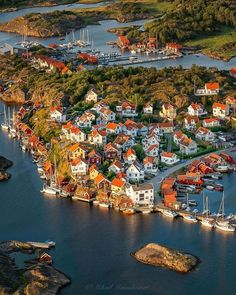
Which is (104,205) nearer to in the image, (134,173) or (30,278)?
(134,173)

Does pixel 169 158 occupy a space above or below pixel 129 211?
above

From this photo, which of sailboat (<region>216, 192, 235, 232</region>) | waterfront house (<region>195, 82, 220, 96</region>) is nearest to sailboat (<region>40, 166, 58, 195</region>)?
sailboat (<region>216, 192, 235, 232</region>)

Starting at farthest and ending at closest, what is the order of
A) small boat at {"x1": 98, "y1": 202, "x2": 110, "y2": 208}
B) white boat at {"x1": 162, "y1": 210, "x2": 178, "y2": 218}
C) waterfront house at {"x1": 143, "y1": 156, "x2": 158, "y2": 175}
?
waterfront house at {"x1": 143, "y1": 156, "x2": 158, "y2": 175}
small boat at {"x1": 98, "y1": 202, "x2": 110, "y2": 208}
white boat at {"x1": 162, "y1": 210, "x2": 178, "y2": 218}

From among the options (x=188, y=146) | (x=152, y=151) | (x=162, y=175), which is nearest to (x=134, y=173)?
(x=162, y=175)

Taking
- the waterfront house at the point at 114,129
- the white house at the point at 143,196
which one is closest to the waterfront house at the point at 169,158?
the waterfront house at the point at 114,129

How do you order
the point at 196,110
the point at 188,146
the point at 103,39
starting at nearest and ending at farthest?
the point at 188,146 → the point at 196,110 → the point at 103,39

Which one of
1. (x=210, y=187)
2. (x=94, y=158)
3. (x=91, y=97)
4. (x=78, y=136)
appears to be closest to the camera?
(x=210, y=187)

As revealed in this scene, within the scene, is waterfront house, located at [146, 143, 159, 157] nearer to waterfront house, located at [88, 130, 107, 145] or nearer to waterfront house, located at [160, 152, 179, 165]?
waterfront house, located at [160, 152, 179, 165]
